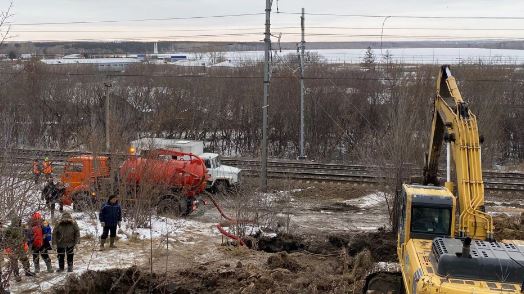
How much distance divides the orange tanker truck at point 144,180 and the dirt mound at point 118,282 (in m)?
4.42

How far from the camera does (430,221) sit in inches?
394

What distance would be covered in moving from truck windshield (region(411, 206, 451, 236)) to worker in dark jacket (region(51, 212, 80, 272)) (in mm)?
7358

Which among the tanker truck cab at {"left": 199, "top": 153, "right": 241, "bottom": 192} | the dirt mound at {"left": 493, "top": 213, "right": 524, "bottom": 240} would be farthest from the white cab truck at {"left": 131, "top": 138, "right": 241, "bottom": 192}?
the dirt mound at {"left": 493, "top": 213, "right": 524, "bottom": 240}

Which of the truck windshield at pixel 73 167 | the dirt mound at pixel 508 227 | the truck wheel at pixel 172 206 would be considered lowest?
the dirt mound at pixel 508 227

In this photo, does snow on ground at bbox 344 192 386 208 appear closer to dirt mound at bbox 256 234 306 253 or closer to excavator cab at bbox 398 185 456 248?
dirt mound at bbox 256 234 306 253

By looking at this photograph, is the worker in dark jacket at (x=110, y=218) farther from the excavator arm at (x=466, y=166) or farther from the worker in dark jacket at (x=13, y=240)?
the excavator arm at (x=466, y=166)

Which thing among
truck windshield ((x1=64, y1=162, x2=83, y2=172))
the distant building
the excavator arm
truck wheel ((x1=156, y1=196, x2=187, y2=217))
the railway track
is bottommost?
truck wheel ((x1=156, y1=196, x2=187, y2=217))

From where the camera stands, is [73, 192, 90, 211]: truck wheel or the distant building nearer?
[73, 192, 90, 211]: truck wheel

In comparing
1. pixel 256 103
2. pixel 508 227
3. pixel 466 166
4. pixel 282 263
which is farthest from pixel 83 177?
pixel 256 103

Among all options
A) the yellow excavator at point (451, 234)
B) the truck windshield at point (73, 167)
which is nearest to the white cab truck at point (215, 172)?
the truck windshield at point (73, 167)

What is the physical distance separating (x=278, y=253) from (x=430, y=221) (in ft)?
16.0

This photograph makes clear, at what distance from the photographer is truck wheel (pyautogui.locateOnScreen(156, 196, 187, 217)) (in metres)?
18.8

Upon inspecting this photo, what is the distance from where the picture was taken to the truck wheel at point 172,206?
18.8 metres

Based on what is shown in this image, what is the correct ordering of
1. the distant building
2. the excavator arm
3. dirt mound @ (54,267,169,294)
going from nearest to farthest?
the excavator arm → dirt mound @ (54,267,169,294) → the distant building
